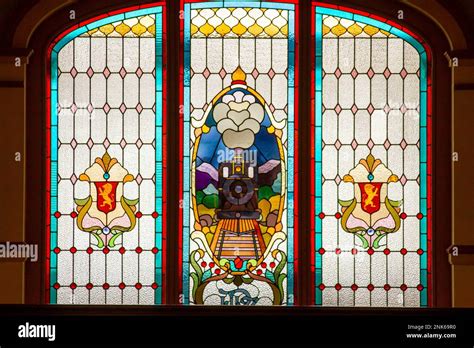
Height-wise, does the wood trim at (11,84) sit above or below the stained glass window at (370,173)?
above

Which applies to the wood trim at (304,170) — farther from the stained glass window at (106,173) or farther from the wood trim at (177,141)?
the stained glass window at (106,173)

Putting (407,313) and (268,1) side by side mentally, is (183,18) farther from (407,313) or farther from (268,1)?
(407,313)

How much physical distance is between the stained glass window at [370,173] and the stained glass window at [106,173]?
3.27ft

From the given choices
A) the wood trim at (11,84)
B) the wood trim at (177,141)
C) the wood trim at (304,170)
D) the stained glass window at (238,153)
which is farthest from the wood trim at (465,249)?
the wood trim at (11,84)

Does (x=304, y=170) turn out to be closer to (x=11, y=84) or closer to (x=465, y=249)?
(x=465, y=249)

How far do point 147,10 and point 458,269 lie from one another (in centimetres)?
242

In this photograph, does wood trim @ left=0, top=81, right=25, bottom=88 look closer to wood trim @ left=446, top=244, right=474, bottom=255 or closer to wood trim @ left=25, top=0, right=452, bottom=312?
wood trim @ left=25, top=0, right=452, bottom=312

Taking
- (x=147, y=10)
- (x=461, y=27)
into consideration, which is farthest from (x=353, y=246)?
(x=147, y=10)

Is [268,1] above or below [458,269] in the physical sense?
above

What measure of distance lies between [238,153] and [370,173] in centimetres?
81

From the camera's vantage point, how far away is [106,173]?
4.69 meters

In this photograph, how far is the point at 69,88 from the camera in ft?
15.4

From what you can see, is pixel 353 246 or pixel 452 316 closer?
pixel 452 316

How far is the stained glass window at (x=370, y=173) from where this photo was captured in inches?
184
